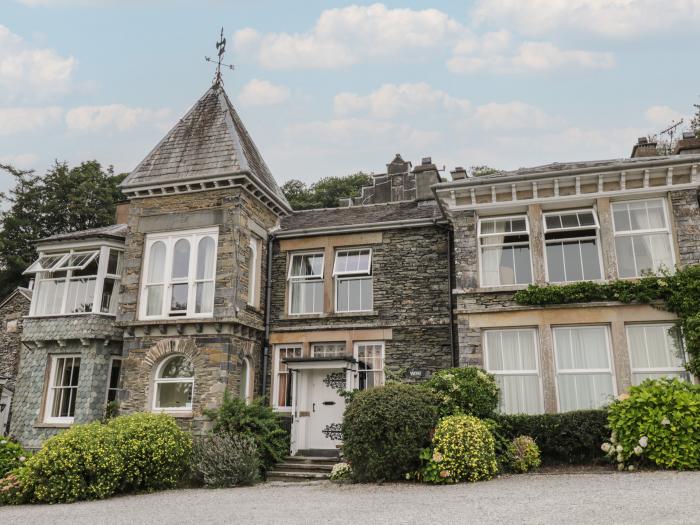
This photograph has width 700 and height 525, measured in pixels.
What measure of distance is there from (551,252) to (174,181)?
34.3 ft

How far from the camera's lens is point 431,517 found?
717 cm

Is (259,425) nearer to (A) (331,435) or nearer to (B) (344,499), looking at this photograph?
(A) (331,435)

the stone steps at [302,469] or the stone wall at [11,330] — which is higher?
the stone wall at [11,330]

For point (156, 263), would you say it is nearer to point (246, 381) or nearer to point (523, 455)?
point (246, 381)

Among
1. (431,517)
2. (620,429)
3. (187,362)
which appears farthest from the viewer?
(187,362)

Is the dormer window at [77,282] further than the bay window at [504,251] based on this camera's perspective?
Yes

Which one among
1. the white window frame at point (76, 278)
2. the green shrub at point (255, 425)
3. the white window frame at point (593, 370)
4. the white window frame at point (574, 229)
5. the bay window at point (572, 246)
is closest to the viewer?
the white window frame at point (593, 370)

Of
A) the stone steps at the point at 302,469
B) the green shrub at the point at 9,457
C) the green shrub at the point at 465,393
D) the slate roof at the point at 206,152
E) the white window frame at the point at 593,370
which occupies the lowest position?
the stone steps at the point at 302,469

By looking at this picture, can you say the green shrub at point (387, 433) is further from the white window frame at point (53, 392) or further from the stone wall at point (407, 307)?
the white window frame at point (53, 392)

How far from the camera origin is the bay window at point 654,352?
39.4 ft

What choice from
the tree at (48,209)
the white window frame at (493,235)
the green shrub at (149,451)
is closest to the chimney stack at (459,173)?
the white window frame at (493,235)

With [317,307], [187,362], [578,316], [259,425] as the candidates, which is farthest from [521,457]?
[187,362]

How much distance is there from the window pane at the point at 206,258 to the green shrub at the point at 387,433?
6.25 metres

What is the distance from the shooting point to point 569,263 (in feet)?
43.7
